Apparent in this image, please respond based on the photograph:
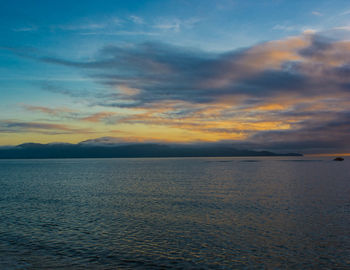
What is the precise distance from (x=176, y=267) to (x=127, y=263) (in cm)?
371

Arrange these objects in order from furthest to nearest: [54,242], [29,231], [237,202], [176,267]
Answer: [237,202]
[29,231]
[54,242]
[176,267]

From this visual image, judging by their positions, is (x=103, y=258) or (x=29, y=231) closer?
(x=103, y=258)

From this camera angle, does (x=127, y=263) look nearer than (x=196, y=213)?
Yes

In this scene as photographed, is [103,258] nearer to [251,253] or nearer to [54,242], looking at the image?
[54,242]

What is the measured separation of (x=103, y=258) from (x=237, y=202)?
30383mm

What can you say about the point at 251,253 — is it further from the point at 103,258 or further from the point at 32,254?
the point at 32,254

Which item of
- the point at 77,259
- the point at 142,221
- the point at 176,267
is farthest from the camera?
the point at 142,221

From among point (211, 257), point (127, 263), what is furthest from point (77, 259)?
point (211, 257)

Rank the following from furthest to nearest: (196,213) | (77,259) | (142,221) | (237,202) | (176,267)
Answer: (237,202) → (196,213) → (142,221) → (77,259) → (176,267)

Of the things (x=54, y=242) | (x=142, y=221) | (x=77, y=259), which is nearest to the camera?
(x=77, y=259)

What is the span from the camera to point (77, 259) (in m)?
22.5

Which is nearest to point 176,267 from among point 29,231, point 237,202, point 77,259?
point 77,259

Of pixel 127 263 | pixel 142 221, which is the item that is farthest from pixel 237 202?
pixel 127 263

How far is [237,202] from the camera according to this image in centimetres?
4862
